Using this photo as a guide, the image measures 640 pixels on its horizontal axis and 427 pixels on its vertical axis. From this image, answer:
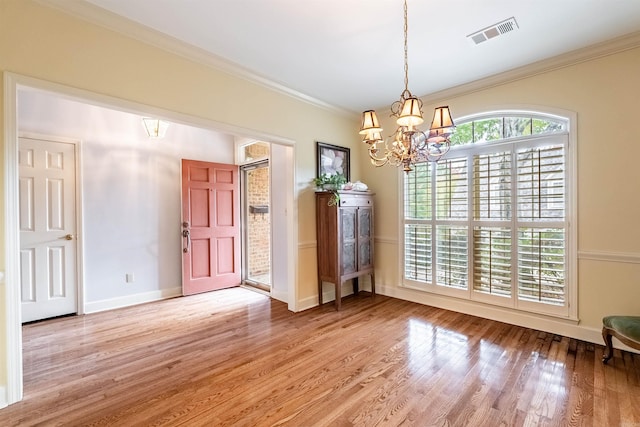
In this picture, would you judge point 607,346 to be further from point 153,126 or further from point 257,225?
point 153,126

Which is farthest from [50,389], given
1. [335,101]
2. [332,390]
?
[335,101]

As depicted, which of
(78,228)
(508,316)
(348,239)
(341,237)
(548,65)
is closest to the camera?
(548,65)

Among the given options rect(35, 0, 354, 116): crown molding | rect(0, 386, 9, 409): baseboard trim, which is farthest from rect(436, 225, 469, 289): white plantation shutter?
rect(0, 386, 9, 409): baseboard trim

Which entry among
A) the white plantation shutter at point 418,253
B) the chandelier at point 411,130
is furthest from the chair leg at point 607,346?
the chandelier at point 411,130

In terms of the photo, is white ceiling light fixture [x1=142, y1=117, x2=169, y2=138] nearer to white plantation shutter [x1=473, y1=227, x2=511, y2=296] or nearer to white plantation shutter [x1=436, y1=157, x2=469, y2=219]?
white plantation shutter [x1=436, y1=157, x2=469, y2=219]

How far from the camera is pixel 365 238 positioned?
14.1ft

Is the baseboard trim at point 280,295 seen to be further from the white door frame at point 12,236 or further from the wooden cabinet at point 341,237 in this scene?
the white door frame at point 12,236

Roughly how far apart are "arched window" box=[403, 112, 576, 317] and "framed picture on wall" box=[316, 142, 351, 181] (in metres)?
0.96

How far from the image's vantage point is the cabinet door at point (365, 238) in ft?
13.8

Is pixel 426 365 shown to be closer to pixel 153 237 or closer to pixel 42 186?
pixel 153 237

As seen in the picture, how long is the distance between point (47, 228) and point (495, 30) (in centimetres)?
517

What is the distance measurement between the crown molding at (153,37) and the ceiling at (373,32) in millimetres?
29

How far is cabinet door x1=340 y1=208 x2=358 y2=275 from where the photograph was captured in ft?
12.8

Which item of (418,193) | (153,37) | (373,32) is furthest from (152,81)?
(418,193)
